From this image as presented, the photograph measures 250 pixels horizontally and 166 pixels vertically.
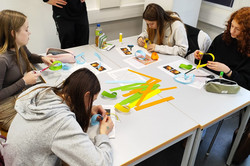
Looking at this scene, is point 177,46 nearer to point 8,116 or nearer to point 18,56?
point 18,56

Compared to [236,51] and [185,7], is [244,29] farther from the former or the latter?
[185,7]

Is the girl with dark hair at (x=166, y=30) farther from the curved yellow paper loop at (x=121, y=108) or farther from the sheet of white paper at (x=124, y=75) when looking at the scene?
the curved yellow paper loop at (x=121, y=108)

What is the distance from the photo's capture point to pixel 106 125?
1339 millimetres

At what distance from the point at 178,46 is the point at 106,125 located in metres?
1.45

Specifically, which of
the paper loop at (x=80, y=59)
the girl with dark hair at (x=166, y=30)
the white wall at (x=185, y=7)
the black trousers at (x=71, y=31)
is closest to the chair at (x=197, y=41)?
the girl with dark hair at (x=166, y=30)

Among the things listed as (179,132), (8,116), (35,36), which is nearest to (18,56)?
(8,116)

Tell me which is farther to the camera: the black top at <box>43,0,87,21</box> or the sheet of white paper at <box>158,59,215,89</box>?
the black top at <box>43,0,87,21</box>

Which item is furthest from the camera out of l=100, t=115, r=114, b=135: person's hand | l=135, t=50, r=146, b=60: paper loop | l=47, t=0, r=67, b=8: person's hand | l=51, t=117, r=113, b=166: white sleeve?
l=47, t=0, r=67, b=8: person's hand

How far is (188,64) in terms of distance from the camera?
7.27ft

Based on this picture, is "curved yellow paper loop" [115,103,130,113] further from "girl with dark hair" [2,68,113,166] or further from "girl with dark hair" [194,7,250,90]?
"girl with dark hair" [194,7,250,90]

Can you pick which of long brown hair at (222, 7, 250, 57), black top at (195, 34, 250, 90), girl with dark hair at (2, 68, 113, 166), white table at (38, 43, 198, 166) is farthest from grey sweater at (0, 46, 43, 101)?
long brown hair at (222, 7, 250, 57)

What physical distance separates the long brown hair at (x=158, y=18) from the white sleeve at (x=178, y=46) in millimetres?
117

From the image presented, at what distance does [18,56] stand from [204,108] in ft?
4.81

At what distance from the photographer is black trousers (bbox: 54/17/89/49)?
2691 millimetres
